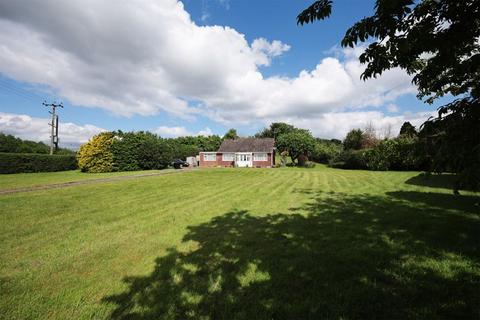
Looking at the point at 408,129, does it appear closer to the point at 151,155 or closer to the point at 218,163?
the point at 151,155

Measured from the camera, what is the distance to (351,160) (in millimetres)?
35469

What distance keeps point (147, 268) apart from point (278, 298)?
2276 mm

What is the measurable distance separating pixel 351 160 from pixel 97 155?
3276 centimetres

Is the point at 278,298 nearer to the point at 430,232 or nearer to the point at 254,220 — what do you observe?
the point at 254,220

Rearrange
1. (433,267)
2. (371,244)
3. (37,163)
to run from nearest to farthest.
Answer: (433,267), (371,244), (37,163)

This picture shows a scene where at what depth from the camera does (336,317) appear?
9.57ft

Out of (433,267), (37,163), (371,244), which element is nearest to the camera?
(433,267)

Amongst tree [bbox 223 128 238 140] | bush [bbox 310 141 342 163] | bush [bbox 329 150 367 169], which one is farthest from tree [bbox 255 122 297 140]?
bush [bbox 329 150 367 169]

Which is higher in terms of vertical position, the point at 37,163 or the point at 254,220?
the point at 37,163

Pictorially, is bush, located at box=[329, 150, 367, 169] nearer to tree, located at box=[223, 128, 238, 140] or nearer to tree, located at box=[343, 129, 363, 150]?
tree, located at box=[343, 129, 363, 150]

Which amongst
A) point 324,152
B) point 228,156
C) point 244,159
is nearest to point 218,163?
point 228,156

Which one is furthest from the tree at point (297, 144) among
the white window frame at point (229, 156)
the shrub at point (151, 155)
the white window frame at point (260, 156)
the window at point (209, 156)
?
the shrub at point (151, 155)

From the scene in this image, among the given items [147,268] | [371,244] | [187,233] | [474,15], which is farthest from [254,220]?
[474,15]

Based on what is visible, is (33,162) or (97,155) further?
(97,155)
